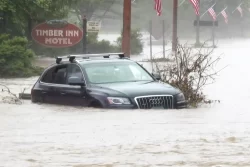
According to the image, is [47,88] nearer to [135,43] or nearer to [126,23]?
[126,23]

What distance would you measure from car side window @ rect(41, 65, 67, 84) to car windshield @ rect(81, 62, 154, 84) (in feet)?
2.19

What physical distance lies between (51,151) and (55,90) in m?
6.59

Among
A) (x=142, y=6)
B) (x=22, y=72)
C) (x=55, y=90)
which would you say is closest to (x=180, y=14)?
(x=142, y=6)

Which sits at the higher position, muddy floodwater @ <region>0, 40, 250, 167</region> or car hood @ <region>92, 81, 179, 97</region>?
car hood @ <region>92, 81, 179, 97</region>

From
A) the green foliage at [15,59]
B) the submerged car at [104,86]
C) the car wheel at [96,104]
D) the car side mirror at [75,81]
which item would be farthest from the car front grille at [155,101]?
the green foliage at [15,59]

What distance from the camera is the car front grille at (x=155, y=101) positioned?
16188 millimetres

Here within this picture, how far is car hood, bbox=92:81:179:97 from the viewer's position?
16.3 meters

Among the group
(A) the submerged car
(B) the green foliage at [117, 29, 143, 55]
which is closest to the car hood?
(A) the submerged car

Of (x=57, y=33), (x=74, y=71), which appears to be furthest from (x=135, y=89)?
(x=57, y=33)

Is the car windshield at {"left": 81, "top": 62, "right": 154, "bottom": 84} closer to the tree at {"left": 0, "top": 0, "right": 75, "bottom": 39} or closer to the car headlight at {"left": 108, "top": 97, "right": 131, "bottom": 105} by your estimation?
the car headlight at {"left": 108, "top": 97, "right": 131, "bottom": 105}

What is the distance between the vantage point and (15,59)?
108 ft

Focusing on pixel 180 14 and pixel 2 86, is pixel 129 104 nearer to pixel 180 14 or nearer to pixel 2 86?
pixel 2 86

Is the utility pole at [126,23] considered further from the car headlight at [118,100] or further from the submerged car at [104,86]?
the car headlight at [118,100]

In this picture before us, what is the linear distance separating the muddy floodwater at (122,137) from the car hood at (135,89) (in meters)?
0.48
